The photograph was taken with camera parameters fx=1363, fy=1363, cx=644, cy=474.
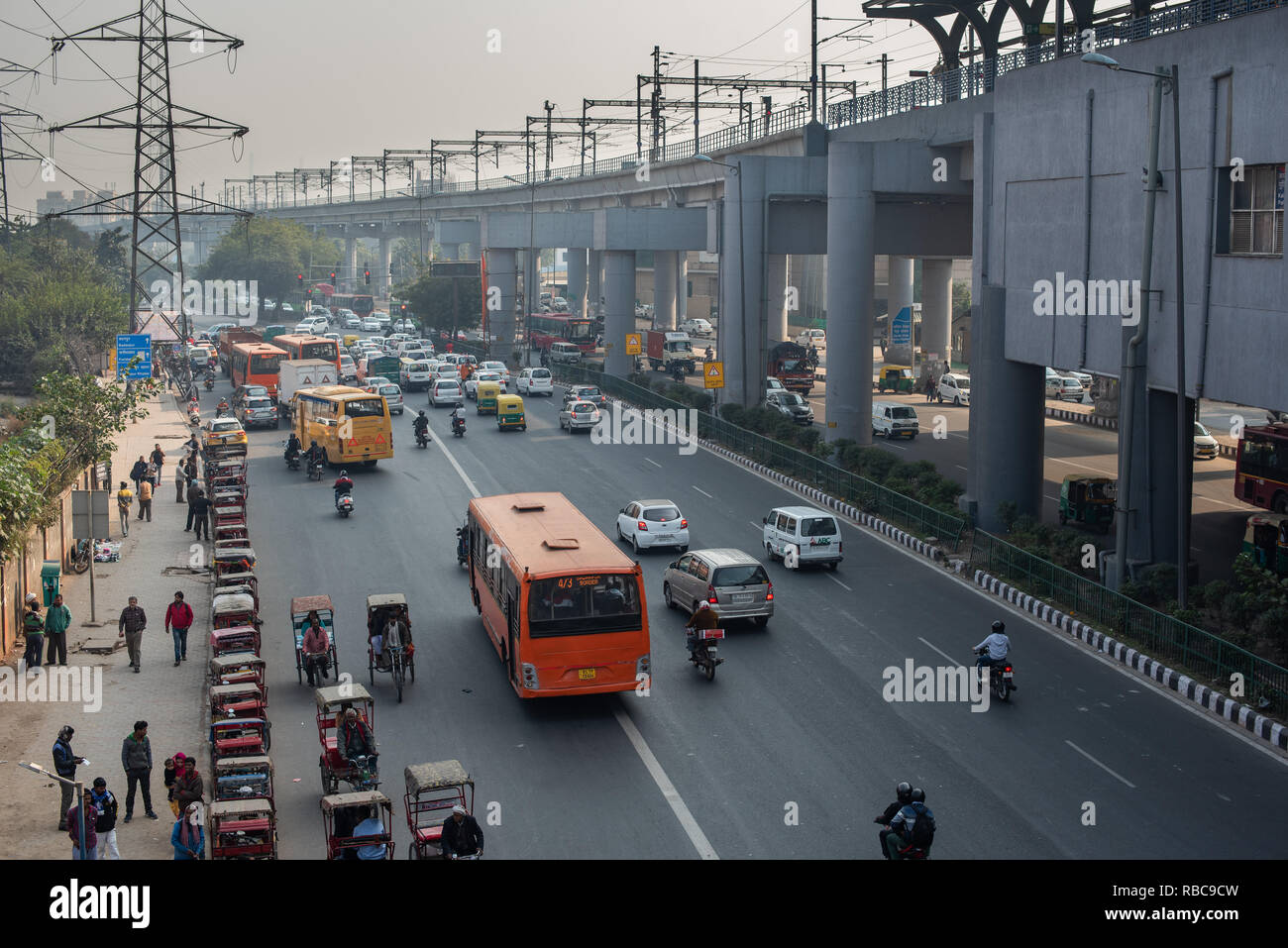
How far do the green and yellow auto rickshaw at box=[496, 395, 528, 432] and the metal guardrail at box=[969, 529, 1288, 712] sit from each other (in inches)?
1098

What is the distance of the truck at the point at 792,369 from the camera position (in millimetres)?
76312

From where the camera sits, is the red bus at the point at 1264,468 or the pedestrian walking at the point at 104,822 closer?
the pedestrian walking at the point at 104,822

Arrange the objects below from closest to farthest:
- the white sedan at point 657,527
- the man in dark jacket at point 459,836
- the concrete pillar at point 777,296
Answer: the man in dark jacket at point 459,836, the white sedan at point 657,527, the concrete pillar at point 777,296

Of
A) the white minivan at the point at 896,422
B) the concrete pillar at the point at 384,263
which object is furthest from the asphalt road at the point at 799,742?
the concrete pillar at the point at 384,263

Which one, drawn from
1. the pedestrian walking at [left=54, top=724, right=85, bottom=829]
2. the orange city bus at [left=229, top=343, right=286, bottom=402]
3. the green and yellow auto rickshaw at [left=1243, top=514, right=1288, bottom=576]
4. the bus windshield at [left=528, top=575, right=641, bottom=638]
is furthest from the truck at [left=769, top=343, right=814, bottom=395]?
the pedestrian walking at [left=54, top=724, right=85, bottom=829]

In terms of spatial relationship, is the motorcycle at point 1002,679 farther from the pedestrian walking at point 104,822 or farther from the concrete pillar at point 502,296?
the concrete pillar at point 502,296

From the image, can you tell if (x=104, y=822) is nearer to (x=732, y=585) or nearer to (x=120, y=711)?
(x=120, y=711)

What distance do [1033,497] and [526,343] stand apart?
223 ft

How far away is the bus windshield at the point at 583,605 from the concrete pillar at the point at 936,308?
6480 centimetres

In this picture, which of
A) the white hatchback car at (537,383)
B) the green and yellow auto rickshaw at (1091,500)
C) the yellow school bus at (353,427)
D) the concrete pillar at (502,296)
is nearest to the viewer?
the green and yellow auto rickshaw at (1091,500)

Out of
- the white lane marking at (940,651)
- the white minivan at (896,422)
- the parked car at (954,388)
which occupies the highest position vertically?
the parked car at (954,388)

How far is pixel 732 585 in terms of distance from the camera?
27.5 meters
